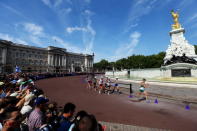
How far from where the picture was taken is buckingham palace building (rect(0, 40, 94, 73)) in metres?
80.4

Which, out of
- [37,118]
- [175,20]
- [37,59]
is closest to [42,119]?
[37,118]

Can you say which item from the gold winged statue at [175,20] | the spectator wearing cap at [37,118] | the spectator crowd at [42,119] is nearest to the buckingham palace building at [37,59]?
the gold winged statue at [175,20]

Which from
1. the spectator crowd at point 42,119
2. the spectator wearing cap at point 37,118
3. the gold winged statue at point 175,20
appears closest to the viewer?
the spectator crowd at point 42,119

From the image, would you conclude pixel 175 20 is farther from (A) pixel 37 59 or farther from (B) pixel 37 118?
(A) pixel 37 59

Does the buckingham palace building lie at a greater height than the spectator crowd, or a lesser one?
greater

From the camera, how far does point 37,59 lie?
9906 cm

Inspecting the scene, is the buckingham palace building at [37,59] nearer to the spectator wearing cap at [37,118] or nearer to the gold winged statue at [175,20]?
the gold winged statue at [175,20]

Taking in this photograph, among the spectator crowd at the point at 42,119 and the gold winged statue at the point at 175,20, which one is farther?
the gold winged statue at the point at 175,20

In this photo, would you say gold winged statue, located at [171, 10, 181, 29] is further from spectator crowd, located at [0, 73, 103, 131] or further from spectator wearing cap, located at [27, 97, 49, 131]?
spectator wearing cap, located at [27, 97, 49, 131]

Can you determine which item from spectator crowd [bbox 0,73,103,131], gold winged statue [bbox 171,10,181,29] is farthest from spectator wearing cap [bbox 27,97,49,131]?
gold winged statue [bbox 171,10,181,29]

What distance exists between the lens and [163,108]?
8508 millimetres

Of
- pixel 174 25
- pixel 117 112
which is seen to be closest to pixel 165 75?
pixel 174 25

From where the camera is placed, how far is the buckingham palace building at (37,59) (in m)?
Result: 80.4

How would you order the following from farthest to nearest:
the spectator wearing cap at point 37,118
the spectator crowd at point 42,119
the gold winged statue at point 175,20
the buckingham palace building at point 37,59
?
the buckingham palace building at point 37,59 < the gold winged statue at point 175,20 < the spectator wearing cap at point 37,118 < the spectator crowd at point 42,119
